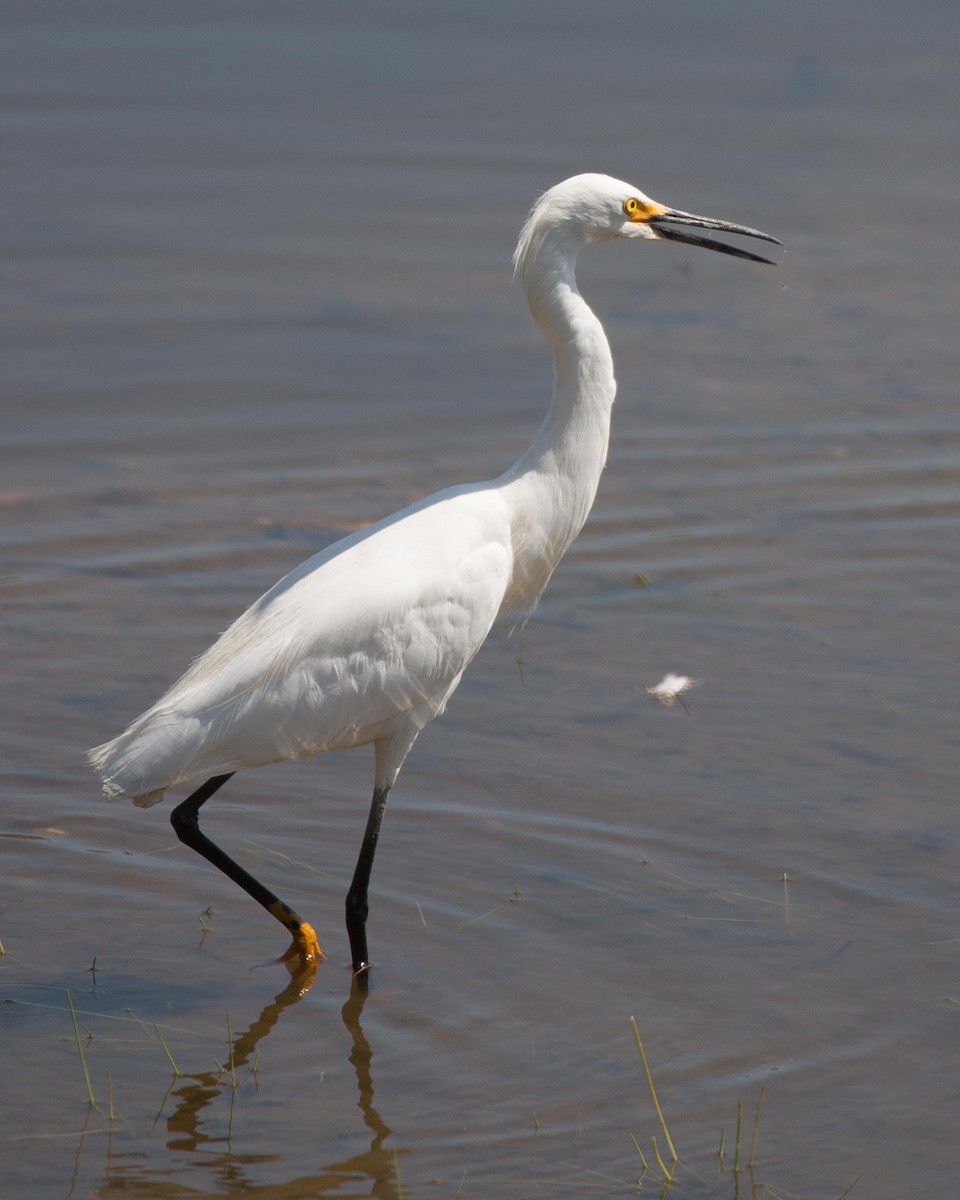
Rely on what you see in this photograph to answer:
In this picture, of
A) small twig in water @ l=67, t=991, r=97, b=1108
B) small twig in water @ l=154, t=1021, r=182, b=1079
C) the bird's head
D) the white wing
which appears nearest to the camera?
small twig in water @ l=67, t=991, r=97, b=1108

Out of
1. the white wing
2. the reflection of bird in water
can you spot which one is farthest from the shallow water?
the white wing

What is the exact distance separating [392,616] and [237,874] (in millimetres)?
934

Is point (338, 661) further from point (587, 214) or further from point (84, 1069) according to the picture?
point (587, 214)

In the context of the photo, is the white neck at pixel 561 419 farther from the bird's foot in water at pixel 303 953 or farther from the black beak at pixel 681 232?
the bird's foot in water at pixel 303 953

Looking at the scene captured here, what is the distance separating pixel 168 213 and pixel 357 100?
2.09 m

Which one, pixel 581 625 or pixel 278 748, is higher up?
pixel 278 748

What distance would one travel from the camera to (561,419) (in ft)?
16.7

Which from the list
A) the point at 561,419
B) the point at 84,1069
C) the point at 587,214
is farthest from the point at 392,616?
the point at 84,1069

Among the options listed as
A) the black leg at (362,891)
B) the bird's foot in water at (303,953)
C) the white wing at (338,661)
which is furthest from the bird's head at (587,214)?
the bird's foot in water at (303,953)

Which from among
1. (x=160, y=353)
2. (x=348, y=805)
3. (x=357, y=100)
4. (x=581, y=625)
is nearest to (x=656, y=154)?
(x=357, y=100)

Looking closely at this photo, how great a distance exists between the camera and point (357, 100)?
40.8ft

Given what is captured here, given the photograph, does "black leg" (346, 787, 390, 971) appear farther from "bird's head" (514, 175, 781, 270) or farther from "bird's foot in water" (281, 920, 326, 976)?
"bird's head" (514, 175, 781, 270)

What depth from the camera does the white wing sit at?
4797 millimetres

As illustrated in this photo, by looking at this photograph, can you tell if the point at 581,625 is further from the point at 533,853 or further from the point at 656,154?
the point at 656,154
